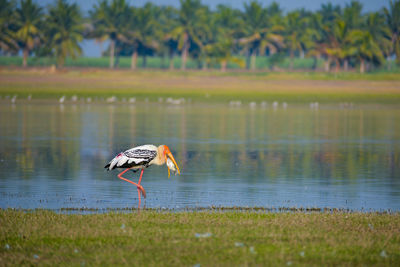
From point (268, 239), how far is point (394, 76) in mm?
97466

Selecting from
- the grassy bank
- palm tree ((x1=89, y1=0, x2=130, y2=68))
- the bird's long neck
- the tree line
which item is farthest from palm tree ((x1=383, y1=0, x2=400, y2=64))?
the bird's long neck

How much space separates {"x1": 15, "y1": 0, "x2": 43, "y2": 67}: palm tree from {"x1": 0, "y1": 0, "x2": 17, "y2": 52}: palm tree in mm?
1308

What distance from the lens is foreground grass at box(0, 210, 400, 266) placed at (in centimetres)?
1087

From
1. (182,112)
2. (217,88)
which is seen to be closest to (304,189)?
(182,112)

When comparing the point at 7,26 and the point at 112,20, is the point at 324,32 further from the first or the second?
the point at 7,26

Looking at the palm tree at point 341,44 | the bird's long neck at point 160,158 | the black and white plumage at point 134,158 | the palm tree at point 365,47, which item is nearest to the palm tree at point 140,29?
the palm tree at point 341,44

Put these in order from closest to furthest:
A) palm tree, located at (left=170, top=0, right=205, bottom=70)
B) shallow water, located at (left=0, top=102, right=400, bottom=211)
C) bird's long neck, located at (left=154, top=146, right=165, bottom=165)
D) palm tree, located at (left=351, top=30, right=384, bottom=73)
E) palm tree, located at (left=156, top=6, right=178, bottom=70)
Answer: bird's long neck, located at (left=154, top=146, right=165, bottom=165) < shallow water, located at (left=0, top=102, right=400, bottom=211) < palm tree, located at (left=351, top=30, right=384, bottom=73) < palm tree, located at (left=170, top=0, right=205, bottom=70) < palm tree, located at (left=156, top=6, right=178, bottom=70)

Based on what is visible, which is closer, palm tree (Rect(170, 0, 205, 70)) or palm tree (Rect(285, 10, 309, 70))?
palm tree (Rect(170, 0, 205, 70))

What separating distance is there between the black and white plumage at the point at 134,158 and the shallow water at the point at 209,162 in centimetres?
92

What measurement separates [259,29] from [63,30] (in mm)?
38578

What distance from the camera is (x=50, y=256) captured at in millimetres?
11023

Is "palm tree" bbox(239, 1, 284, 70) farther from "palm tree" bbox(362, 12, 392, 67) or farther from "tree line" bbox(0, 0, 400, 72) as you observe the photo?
"palm tree" bbox(362, 12, 392, 67)

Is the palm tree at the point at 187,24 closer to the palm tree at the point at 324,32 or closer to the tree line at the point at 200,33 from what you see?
the tree line at the point at 200,33

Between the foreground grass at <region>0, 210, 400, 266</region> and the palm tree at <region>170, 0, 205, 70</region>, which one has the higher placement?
the palm tree at <region>170, 0, 205, 70</region>
